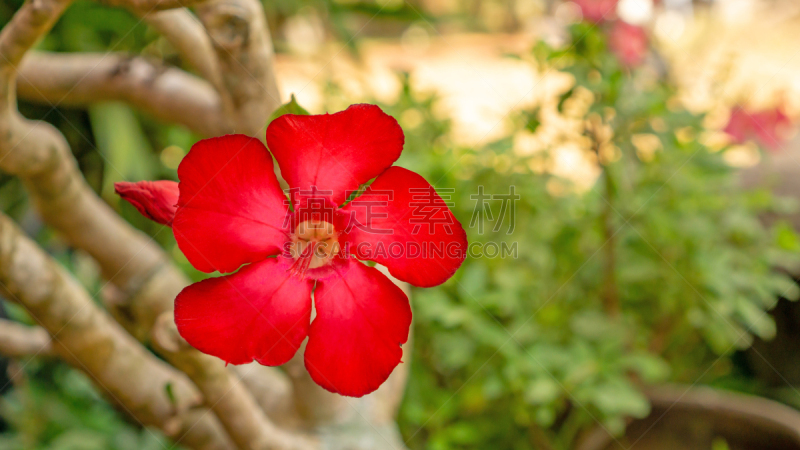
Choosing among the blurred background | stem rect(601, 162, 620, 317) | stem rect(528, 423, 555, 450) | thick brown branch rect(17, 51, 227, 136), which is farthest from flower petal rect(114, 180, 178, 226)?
stem rect(528, 423, 555, 450)

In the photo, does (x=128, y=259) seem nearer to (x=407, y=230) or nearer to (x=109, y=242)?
(x=109, y=242)

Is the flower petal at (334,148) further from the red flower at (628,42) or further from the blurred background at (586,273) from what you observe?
the red flower at (628,42)

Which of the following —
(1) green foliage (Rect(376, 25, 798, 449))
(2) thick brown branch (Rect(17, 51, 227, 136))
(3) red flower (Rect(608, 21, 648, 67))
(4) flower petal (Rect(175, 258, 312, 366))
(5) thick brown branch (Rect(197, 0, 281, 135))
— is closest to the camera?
(4) flower petal (Rect(175, 258, 312, 366))

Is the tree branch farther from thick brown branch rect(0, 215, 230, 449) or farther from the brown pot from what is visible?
the brown pot

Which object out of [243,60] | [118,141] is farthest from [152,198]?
[118,141]

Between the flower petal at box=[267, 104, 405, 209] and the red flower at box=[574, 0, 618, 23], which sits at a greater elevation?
the flower petal at box=[267, 104, 405, 209]
